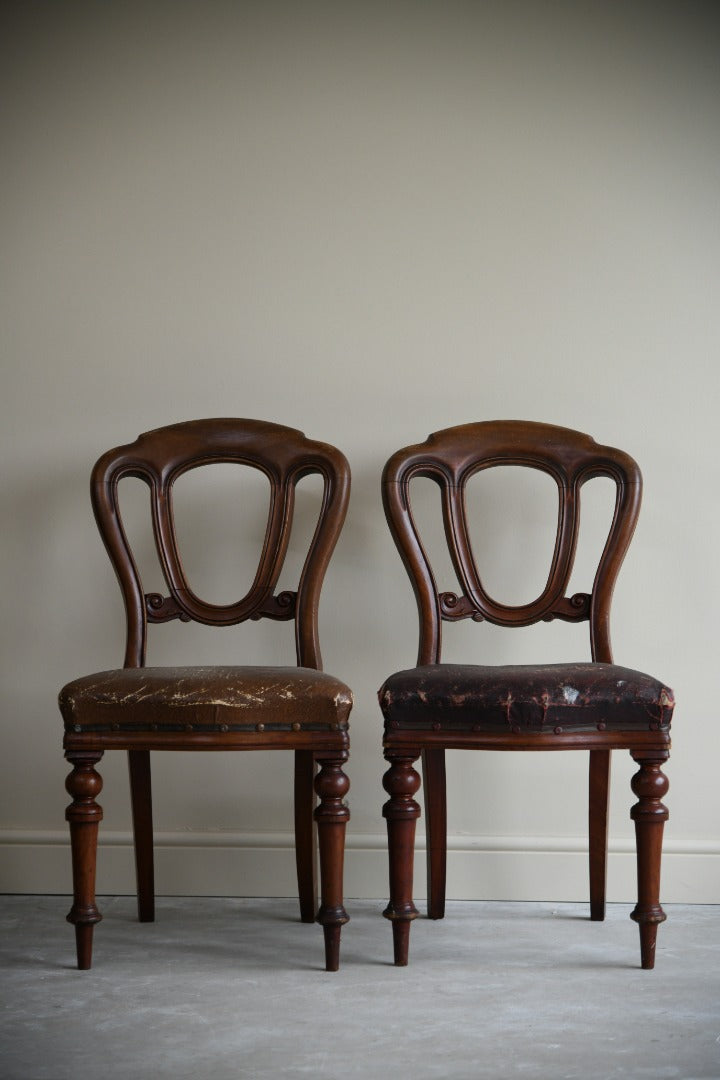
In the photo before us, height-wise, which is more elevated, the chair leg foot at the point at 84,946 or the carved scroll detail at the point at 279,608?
the carved scroll detail at the point at 279,608

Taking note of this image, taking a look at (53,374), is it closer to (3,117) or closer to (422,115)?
(3,117)

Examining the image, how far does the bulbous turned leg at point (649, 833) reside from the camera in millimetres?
1775

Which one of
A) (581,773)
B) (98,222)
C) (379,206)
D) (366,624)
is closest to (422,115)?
(379,206)

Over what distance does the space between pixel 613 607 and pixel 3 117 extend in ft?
6.20

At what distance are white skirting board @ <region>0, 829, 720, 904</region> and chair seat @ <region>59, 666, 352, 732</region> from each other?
2.32ft

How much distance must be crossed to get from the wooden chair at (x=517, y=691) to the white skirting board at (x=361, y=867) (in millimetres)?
191

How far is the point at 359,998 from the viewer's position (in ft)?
5.39

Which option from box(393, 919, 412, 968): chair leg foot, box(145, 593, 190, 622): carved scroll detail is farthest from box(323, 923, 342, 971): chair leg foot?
box(145, 593, 190, 622): carved scroll detail

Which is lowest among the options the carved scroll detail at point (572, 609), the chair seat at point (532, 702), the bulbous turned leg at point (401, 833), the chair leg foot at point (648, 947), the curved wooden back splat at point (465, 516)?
the chair leg foot at point (648, 947)

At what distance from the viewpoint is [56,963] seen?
1.82m

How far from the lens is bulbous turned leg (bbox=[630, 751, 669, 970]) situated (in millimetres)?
1775

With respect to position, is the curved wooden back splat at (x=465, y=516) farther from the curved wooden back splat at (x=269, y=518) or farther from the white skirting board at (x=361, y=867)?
the white skirting board at (x=361, y=867)

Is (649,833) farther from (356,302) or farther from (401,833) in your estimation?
(356,302)

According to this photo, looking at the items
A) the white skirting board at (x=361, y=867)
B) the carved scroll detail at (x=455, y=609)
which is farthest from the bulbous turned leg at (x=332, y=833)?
the white skirting board at (x=361, y=867)
